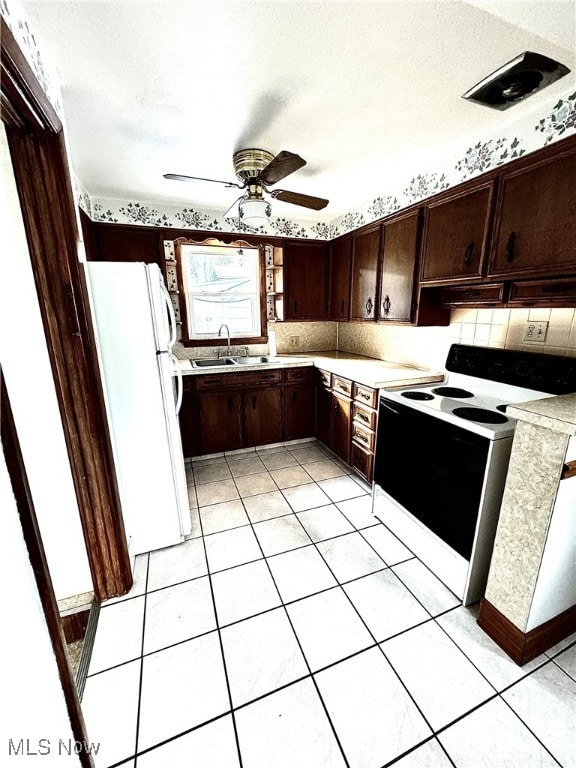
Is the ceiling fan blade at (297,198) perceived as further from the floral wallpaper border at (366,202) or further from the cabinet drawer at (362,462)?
the cabinet drawer at (362,462)

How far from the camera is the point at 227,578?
174 cm

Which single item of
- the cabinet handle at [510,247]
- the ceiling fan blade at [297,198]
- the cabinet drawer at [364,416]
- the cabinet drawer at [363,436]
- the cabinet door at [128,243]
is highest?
the ceiling fan blade at [297,198]

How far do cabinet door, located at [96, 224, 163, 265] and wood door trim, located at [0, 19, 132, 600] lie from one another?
163cm

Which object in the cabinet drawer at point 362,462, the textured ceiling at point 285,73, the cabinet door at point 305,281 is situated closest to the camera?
the textured ceiling at point 285,73

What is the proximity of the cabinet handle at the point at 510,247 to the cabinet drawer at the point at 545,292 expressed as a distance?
0.16m

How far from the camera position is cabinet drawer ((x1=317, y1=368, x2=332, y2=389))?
2973 millimetres

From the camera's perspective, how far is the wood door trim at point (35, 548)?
0.53 metres

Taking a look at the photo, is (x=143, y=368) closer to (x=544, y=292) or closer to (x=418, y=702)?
(x=418, y=702)

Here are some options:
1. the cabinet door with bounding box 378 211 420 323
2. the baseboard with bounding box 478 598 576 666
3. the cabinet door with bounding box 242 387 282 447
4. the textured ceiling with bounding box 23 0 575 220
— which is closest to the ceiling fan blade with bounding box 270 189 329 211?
the textured ceiling with bounding box 23 0 575 220

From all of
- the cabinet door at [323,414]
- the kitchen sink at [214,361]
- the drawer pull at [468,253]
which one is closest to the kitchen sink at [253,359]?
the kitchen sink at [214,361]

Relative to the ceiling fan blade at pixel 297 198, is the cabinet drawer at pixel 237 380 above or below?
below

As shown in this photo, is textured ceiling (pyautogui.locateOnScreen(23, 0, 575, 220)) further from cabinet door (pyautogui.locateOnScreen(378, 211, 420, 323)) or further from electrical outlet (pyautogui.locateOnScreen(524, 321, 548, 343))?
electrical outlet (pyautogui.locateOnScreen(524, 321, 548, 343))

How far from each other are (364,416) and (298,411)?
97cm

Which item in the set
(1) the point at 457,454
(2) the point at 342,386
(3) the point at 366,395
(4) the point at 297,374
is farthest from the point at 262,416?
(1) the point at 457,454
